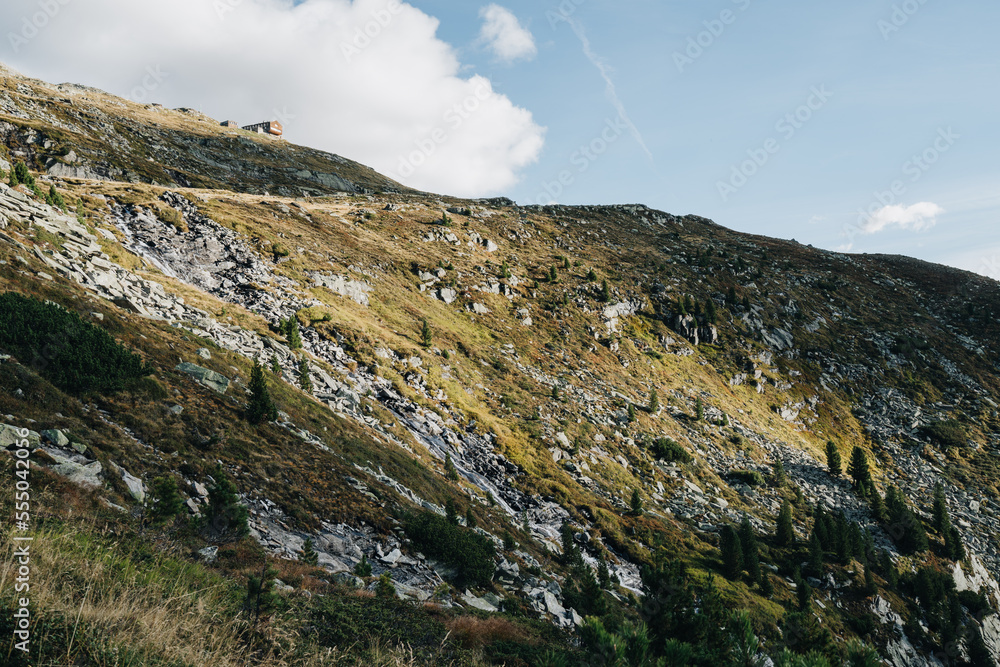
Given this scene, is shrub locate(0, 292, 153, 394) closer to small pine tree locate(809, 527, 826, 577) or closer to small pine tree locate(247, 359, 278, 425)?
small pine tree locate(247, 359, 278, 425)

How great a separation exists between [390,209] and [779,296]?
66.9 metres

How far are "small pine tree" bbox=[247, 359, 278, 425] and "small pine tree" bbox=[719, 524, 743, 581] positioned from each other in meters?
30.3

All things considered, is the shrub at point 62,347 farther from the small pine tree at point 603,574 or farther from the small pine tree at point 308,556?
the small pine tree at point 603,574

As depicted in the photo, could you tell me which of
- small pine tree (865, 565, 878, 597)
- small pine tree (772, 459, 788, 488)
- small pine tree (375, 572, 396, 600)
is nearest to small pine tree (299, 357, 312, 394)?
small pine tree (375, 572, 396, 600)

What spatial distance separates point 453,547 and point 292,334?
19673 mm

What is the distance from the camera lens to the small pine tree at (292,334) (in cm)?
3031

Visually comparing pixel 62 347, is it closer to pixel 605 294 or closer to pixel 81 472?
pixel 81 472

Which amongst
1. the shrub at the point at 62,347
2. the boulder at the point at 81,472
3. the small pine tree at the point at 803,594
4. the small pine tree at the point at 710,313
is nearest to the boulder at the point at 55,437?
the boulder at the point at 81,472

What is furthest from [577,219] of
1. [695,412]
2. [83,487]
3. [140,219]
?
[83,487]

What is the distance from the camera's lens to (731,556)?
31.2 meters

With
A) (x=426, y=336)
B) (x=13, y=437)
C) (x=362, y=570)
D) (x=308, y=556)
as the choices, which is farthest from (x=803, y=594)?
(x=13, y=437)

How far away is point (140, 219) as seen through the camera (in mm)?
38750

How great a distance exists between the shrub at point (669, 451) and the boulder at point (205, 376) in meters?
35.1

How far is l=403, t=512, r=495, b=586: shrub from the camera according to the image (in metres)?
16.8
